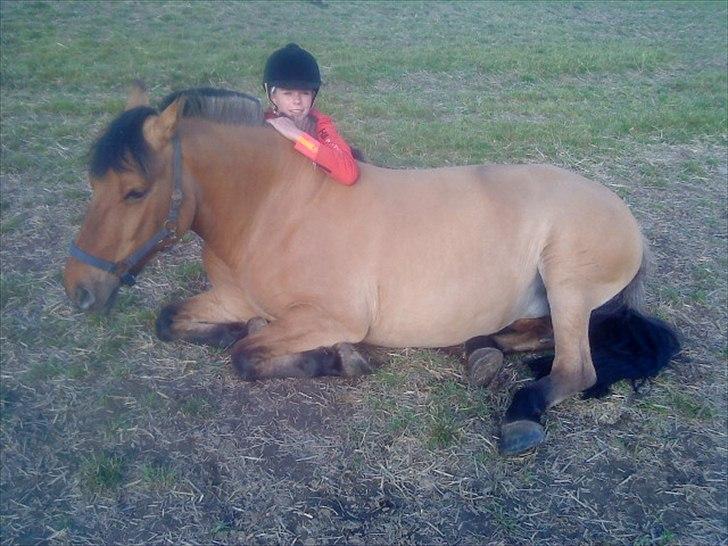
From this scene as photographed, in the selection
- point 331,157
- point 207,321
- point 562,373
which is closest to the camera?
point 331,157

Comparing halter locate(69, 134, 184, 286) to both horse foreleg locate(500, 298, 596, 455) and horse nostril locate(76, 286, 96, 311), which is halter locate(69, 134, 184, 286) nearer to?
horse nostril locate(76, 286, 96, 311)

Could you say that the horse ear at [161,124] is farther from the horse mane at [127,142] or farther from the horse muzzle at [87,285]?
the horse muzzle at [87,285]

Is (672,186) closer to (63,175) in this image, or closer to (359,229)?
(359,229)

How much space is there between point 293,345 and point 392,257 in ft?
2.70

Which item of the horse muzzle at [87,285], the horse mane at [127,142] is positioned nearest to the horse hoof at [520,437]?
the horse muzzle at [87,285]

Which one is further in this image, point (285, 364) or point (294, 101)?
point (294, 101)

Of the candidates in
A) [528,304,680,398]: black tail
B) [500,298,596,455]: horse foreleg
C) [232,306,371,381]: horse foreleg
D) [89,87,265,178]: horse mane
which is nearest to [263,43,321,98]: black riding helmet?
[89,87,265,178]: horse mane

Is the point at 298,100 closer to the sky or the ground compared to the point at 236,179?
closer to the sky

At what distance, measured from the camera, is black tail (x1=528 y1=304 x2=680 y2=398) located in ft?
13.0

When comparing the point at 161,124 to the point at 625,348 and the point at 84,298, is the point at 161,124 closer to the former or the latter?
the point at 84,298

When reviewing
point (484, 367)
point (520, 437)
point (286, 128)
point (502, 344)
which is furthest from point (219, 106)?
point (520, 437)

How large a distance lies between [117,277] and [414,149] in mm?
4416

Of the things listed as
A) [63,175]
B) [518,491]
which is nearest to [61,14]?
[63,175]

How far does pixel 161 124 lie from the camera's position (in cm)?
327
